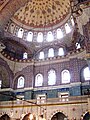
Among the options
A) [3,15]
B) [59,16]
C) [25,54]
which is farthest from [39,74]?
[3,15]

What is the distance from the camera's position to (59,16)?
23.1 meters

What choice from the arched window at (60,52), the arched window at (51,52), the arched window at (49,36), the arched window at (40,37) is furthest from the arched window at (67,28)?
the arched window at (40,37)

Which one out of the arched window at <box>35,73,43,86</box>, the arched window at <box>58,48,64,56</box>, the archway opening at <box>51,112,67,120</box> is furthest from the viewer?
the arched window at <box>58,48,64,56</box>

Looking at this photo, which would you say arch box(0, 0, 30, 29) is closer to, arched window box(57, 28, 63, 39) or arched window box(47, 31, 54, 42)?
arched window box(57, 28, 63, 39)

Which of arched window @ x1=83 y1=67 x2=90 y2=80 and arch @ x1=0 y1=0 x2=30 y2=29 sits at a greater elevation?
arch @ x1=0 y1=0 x2=30 y2=29

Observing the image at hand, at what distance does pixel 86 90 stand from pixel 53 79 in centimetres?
358

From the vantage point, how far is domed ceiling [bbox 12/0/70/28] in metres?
22.2

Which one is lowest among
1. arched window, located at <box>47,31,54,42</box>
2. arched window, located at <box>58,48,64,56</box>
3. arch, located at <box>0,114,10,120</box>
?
arch, located at <box>0,114,10,120</box>

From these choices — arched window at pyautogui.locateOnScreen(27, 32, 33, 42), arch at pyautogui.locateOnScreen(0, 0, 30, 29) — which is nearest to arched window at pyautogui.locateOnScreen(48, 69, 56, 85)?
arched window at pyautogui.locateOnScreen(27, 32, 33, 42)

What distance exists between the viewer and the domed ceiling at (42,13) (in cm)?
2225

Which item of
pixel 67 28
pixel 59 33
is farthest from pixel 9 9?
pixel 59 33

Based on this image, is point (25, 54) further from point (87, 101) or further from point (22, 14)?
point (87, 101)

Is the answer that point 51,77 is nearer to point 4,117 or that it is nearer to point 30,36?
point 4,117

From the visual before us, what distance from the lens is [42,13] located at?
2328 centimetres
